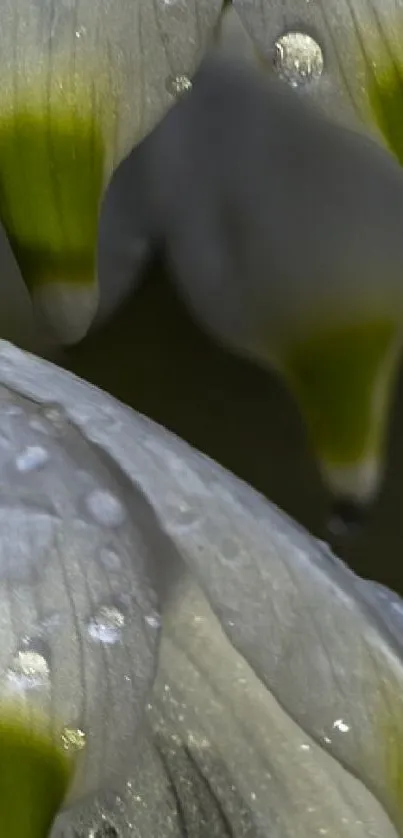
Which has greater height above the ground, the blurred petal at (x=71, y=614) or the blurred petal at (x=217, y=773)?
the blurred petal at (x=71, y=614)

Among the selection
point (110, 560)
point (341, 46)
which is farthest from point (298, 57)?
point (110, 560)

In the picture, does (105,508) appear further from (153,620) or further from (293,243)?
(293,243)

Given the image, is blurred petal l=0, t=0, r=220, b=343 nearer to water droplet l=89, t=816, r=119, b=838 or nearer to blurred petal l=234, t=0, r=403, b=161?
blurred petal l=234, t=0, r=403, b=161

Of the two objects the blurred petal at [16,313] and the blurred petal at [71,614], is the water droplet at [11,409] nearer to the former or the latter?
the blurred petal at [71,614]

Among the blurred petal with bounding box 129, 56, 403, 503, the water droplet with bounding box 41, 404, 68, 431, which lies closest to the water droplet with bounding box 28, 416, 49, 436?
Result: the water droplet with bounding box 41, 404, 68, 431

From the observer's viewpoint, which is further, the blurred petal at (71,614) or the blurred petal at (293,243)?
the blurred petal at (293,243)

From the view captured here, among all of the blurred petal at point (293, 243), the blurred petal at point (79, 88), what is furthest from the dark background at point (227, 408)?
the blurred petal at point (79, 88)
